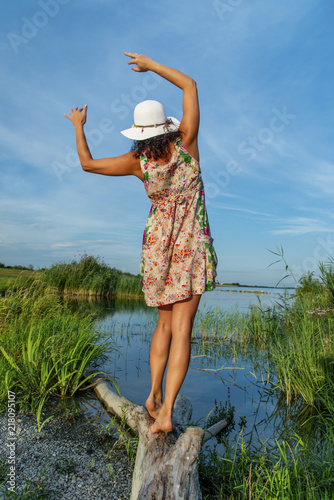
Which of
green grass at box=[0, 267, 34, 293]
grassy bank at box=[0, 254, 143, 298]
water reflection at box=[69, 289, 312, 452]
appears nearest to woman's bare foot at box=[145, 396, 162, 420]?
water reflection at box=[69, 289, 312, 452]

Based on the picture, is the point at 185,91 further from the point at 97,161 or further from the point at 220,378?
the point at 220,378

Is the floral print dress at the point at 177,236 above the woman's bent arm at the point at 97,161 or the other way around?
the other way around

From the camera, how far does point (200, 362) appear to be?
235 inches

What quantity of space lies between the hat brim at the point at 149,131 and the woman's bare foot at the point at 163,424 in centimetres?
170

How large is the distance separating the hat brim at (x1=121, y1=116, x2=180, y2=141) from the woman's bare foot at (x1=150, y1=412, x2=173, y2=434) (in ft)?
5.59

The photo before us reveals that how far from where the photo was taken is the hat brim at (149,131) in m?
2.26

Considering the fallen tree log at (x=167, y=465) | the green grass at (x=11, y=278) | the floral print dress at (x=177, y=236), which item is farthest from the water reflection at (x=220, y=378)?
the green grass at (x=11, y=278)

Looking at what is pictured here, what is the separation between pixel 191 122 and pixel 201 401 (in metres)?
3.14

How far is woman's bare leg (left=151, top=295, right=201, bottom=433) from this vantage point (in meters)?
2.15

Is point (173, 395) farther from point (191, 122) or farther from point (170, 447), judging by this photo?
point (191, 122)

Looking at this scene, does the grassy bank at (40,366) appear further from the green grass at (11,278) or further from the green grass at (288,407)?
the green grass at (11,278)

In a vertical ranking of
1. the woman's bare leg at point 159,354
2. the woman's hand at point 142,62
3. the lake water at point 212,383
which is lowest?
the lake water at point 212,383

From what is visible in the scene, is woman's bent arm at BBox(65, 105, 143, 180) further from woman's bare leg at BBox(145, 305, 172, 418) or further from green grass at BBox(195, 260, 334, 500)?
green grass at BBox(195, 260, 334, 500)

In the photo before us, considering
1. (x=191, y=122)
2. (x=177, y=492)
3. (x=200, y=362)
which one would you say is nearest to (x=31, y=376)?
(x=177, y=492)
